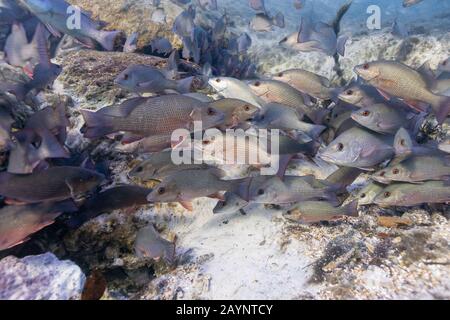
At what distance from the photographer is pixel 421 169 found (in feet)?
10.4

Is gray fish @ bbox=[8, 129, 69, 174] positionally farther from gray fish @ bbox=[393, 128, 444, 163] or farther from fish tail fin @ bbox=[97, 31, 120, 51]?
gray fish @ bbox=[393, 128, 444, 163]

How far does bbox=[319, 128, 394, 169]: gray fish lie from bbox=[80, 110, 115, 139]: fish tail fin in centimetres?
202

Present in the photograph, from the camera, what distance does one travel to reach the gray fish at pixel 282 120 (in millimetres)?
3422

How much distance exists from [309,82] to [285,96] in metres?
0.55

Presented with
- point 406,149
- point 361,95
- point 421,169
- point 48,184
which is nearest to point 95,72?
point 48,184

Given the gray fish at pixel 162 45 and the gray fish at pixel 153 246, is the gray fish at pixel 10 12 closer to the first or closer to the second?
the gray fish at pixel 162 45

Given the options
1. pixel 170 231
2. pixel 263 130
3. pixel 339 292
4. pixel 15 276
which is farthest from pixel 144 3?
pixel 339 292

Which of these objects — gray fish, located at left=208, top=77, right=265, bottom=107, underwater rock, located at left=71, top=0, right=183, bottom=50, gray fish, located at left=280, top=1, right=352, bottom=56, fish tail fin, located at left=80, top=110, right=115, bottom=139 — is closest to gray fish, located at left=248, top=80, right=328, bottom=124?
gray fish, located at left=208, top=77, right=265, bottom=107

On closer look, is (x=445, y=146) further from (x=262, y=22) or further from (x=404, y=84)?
(x=262, y=22)

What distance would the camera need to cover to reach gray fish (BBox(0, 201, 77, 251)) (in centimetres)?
278

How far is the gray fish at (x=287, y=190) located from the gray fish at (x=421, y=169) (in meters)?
0.64

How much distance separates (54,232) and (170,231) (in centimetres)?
123

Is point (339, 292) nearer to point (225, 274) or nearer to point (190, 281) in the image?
point (225, 274)

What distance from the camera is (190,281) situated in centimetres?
289
